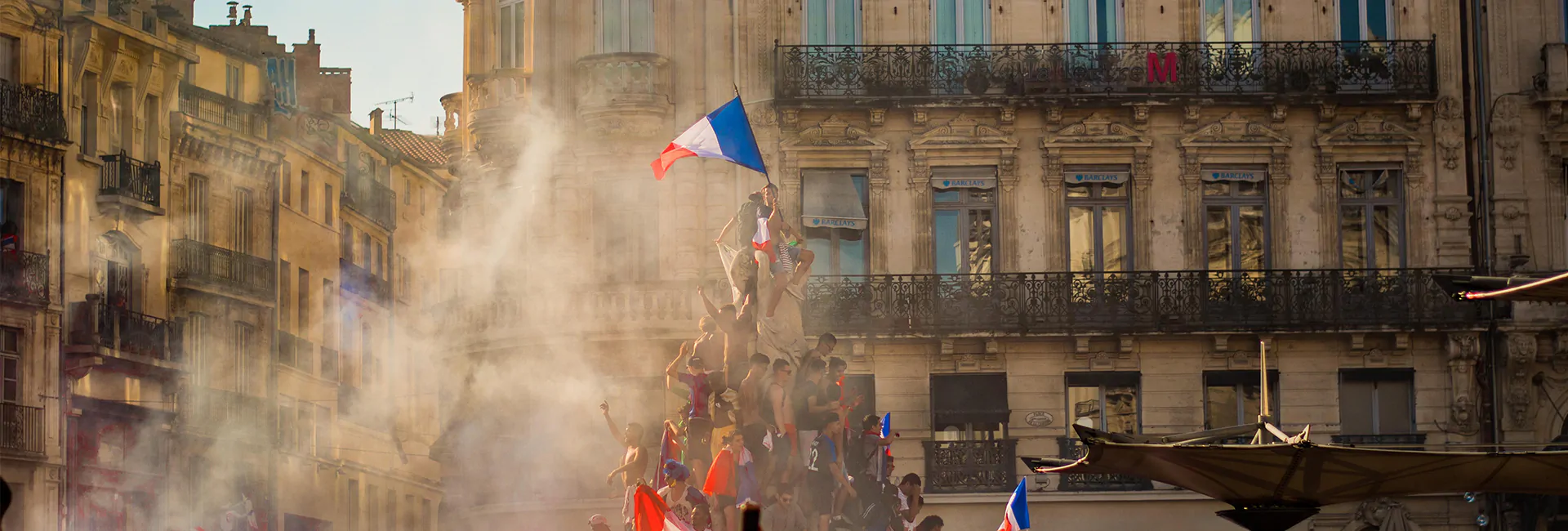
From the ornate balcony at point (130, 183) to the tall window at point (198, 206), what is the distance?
8.06ft

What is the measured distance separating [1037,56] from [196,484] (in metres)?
21.6

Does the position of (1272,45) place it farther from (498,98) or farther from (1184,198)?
(498,98)

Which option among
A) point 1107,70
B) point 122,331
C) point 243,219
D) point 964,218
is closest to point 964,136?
point 964,218

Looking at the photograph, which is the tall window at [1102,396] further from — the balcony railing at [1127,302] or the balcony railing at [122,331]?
the balcony railing at [122,331]

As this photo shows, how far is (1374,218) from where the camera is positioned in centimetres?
3491

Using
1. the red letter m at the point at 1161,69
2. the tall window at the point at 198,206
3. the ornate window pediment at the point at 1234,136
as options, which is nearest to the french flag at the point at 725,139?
the red letter m at the point at 1161,69

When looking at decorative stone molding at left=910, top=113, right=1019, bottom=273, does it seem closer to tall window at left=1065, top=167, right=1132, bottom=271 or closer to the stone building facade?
the stone building facade

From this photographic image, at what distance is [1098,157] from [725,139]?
1220 centimetres

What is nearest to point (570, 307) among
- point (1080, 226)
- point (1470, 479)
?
point (1080, 226)

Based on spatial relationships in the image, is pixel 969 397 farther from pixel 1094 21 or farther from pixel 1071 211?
pixel 1094 21

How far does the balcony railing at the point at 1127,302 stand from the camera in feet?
111

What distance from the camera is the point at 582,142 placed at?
35.0 meters

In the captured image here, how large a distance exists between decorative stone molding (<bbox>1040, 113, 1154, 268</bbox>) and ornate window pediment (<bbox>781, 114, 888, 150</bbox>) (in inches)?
99.6

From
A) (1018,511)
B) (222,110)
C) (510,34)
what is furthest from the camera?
(222,110)
